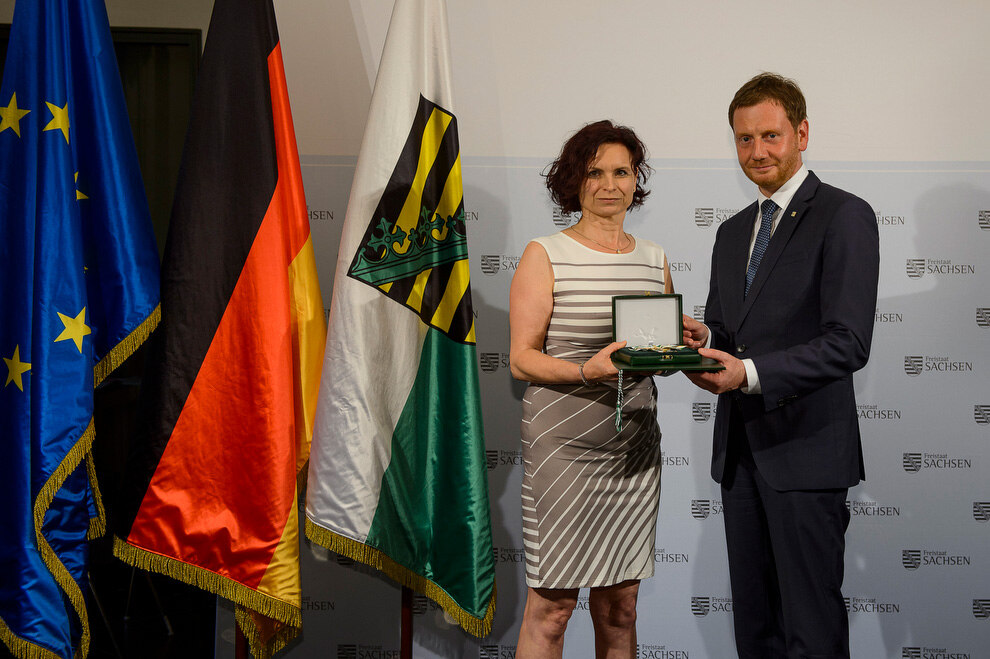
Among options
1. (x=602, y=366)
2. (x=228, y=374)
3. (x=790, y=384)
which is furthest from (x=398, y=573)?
(x=790, y=384)

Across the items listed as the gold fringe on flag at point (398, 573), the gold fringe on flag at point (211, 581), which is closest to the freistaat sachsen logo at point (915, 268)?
the gold fringe on flag at point (398, 573)

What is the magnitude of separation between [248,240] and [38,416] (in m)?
0.75

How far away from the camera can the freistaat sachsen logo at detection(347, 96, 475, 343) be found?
84.5 inches

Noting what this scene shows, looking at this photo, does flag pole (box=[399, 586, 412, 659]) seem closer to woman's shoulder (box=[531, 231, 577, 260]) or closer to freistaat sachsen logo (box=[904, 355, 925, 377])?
woman's shoulder (box=[531, 231, 577, 260])

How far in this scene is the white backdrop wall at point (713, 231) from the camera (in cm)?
286

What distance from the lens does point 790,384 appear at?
1.82 meters

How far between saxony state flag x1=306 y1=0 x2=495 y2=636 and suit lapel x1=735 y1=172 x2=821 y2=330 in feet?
2.79

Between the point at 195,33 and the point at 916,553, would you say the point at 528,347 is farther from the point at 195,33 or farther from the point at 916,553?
the point at 195,33

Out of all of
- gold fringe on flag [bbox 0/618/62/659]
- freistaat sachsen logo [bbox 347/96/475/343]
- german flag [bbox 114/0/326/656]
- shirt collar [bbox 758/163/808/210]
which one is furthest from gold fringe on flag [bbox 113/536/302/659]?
shirt collar [bbox 758/163/808/210]

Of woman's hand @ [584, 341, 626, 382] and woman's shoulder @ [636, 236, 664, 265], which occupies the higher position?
woman's shoulder @ [636, 236, 664, 265]

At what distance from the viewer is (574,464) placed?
2.04 meters

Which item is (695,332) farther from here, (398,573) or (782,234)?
(398,573)

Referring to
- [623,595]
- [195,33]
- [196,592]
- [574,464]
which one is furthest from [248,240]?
[196,592]

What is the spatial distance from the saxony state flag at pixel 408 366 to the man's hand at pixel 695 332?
664 mm
